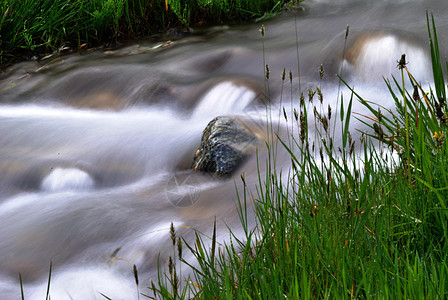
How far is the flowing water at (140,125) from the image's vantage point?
125 inches

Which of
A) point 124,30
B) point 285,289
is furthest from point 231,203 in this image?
point 124,30

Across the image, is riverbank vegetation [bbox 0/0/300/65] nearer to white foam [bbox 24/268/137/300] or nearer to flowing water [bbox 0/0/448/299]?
flowing water [bbox 0/0/448/299]

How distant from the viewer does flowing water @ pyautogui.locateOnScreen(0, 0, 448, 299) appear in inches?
125

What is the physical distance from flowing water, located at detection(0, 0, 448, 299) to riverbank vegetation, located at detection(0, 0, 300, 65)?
0.25m

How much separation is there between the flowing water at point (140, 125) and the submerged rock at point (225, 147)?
102 millimetres

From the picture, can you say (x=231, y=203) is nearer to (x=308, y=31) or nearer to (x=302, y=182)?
(x=302, y=182)

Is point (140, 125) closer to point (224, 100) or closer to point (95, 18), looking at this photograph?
point (224, 100)

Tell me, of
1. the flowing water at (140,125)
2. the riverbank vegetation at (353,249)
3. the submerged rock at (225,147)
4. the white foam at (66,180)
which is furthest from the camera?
the white foam at (66,180)

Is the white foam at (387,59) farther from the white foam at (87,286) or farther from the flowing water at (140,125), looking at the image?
the white foam at (87,286)

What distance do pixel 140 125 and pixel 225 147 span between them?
1326 mm

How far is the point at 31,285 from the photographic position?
2975mm

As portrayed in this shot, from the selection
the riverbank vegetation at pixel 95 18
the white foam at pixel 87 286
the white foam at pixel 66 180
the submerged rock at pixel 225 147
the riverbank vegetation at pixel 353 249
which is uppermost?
the riverbank vegetation at pixel 95 18

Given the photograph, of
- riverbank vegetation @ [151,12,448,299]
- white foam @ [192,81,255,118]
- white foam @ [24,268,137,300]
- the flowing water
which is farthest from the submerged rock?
riverbank vegetation @ [151,12,448,299]

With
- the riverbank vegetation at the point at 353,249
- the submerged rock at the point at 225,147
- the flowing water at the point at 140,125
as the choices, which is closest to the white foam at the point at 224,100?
the flowing water at the point at 140,125
